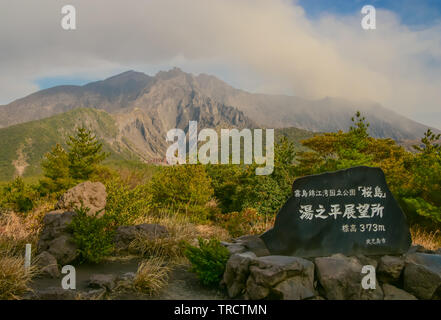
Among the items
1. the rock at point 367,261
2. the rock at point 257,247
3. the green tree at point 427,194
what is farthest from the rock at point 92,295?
the green tree at point 427,194

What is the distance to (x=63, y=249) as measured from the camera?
6.43 meters

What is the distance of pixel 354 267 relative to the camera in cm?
546

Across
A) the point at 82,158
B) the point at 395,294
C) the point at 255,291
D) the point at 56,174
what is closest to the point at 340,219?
the point at 395,294

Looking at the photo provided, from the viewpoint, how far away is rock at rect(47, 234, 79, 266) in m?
6.40

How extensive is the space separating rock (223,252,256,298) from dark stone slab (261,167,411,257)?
0.71 m

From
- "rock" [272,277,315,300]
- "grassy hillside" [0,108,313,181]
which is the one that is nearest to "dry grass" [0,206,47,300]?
"rock" [272,277,315,300]

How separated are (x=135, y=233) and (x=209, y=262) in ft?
8.58

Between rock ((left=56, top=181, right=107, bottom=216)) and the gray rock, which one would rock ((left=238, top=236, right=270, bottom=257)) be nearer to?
the gray rock

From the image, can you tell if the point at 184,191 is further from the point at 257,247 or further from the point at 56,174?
the point at 257,247

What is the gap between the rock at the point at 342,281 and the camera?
17.0ft

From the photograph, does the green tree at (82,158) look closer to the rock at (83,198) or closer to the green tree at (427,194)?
the rock at (83,198)
